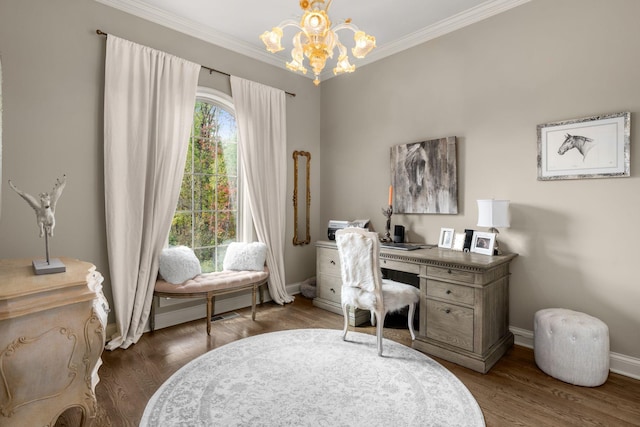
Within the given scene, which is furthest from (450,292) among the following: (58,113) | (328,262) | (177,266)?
(58,113)

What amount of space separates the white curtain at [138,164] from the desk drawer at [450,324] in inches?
101

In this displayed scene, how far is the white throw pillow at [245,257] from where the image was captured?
3684mm

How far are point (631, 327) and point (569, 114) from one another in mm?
1687

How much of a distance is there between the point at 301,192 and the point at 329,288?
1.45 meters

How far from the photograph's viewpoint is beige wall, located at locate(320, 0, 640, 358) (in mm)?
A: 2438

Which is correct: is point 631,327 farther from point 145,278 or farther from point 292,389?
Result: point 145,278

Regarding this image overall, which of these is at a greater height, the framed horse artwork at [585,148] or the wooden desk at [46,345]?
the framed horse artwork at [585,148]

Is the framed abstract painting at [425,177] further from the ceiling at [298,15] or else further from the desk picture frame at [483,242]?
the ceiling at [298,15]

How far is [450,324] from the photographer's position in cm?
261

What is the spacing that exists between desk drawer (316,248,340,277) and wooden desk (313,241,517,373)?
34.3 inches

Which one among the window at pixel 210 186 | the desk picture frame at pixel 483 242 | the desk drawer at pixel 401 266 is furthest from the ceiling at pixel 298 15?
the desk drawer at pixel 401 266

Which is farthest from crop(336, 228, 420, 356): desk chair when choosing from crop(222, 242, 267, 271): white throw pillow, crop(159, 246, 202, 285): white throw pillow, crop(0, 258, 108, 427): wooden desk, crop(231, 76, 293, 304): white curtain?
crop(0, 258, 108, 427): wooden desk

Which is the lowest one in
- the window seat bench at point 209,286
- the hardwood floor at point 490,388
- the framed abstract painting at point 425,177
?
the hardwood floor at point 490,388

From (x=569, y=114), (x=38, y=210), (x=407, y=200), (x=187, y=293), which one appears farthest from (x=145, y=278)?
(x=569, y=114)
